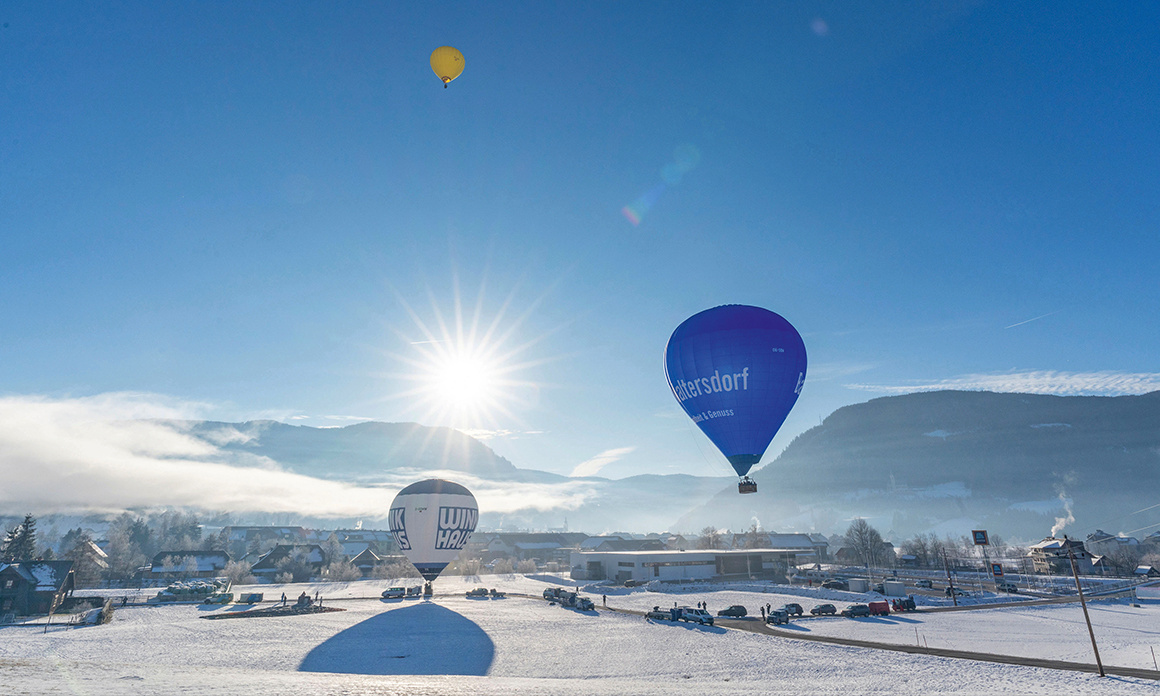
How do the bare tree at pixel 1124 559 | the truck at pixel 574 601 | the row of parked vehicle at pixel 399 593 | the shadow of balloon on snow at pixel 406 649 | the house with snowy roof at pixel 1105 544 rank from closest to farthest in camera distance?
1. the shadow of balloon on snow at pixel 406 649
2. the truck at pixel 574 601
3. the row of parked vehicle at pixel 399 593
4. the bare tree at pixel 1124 559
5. the house with snowy roof at pixel 1105 544

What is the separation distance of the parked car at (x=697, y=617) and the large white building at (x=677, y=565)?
40552 millimetres

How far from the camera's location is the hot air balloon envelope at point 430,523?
6169 centimetres

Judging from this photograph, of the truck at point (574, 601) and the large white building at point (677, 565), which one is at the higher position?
the large white building at point (677, 565)

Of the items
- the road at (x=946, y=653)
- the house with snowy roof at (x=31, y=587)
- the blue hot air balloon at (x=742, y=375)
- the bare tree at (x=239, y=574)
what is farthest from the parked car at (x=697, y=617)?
the bare tree at (x=239, y=574)

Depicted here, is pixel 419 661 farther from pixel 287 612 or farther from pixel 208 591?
pixel 208 591

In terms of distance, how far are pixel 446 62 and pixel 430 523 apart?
4635 centimetres

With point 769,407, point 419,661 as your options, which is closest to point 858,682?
point 769,407

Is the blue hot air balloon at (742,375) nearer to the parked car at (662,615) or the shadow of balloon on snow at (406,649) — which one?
the parked car at (662,615)

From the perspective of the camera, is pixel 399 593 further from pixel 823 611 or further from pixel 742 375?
pixel 742 375

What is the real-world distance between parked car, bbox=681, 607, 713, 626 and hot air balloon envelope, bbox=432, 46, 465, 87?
43.9 metres

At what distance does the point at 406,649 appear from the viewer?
1393 inches

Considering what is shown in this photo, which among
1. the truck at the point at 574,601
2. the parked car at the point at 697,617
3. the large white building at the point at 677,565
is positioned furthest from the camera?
the large white building at the point at 677,565

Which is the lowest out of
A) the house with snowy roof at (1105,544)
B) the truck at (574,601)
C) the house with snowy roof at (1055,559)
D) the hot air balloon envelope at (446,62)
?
the truck at (574,601)

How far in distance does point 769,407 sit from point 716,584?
5304cm
